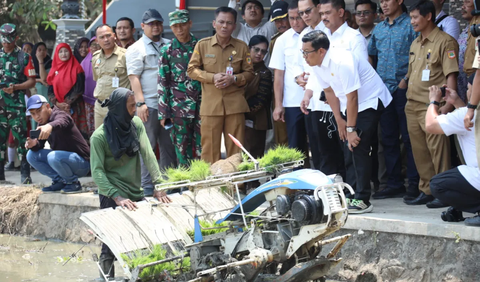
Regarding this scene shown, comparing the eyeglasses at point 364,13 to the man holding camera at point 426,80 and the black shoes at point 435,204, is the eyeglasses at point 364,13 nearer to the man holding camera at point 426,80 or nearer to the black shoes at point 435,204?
the man holding camera at point 426,80

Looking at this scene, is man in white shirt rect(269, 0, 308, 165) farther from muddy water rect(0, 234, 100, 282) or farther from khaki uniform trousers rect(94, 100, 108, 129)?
muddy water rect(0, 234, 100, 282)

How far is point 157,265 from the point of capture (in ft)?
18.2

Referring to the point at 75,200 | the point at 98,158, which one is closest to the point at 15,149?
the point at 75,200

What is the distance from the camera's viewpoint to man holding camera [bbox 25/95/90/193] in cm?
858

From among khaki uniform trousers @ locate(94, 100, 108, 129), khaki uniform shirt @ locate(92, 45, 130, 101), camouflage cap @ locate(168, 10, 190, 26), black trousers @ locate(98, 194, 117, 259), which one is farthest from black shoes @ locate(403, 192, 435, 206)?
khaki uniform trousers @ locate(94, 100, 108, 129)

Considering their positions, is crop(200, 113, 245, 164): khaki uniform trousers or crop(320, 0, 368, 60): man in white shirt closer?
crop(320, 0, 368, 60): man in white shirt

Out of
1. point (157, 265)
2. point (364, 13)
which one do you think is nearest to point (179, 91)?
point (364, 13)

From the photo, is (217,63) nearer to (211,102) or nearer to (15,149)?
(211,102)

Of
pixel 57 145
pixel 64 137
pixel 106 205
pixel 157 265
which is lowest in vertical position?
pixel 157 265

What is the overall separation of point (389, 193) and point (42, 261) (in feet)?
13.2

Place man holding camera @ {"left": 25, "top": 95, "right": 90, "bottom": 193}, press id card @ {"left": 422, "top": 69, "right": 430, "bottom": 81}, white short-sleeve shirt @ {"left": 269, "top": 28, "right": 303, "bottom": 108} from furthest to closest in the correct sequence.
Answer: man holding camera @ {"left": 25, "top": 95, "right": 90, "bottom": 193}
white short-sleeve shirt @ {"left": 269, "top": 28, "right": 303, "bottom": 108}
press id card @ {"left": 422, "top": 69, "right": 430, "bottom": 81}

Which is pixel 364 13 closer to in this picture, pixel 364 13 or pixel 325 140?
pixel 364 13

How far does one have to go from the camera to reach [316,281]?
5516 mm

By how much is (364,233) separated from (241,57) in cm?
294
